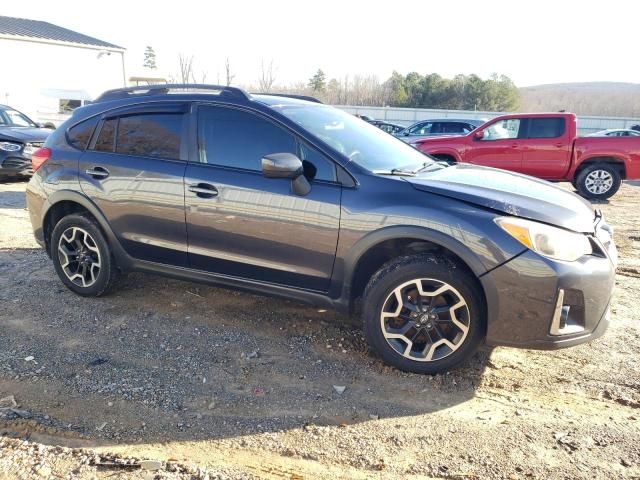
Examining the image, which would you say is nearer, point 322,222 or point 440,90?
point 322,222

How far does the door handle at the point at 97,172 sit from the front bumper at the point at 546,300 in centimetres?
309

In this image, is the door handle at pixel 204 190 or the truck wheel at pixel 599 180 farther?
the truck wheel at pixel 599 180

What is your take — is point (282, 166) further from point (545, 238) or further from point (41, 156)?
point (41, 156)

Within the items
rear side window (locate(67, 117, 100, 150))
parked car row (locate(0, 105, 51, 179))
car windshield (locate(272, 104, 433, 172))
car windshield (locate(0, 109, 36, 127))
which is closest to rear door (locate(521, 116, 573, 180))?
car windshield (locate(272, 104, 433, 172))

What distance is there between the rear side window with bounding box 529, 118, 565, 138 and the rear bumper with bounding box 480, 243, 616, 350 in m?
8.42

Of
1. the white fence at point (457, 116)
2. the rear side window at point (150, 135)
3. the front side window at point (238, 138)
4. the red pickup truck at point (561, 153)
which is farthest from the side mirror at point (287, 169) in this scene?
the white fence at point (457, 116)

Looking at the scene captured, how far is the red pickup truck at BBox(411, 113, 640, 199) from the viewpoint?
1045cm

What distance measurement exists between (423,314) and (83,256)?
301 cm

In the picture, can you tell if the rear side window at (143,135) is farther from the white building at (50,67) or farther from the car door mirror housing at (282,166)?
the white building at (50,67)

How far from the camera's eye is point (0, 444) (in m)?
2.62

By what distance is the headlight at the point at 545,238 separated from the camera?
2994 millimetres

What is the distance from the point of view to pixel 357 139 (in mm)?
3998

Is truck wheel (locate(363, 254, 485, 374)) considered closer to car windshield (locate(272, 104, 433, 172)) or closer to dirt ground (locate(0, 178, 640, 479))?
dirt ground (locate(0, 178, 640, 479))

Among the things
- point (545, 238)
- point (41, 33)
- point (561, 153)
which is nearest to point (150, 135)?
point (545, 238)
